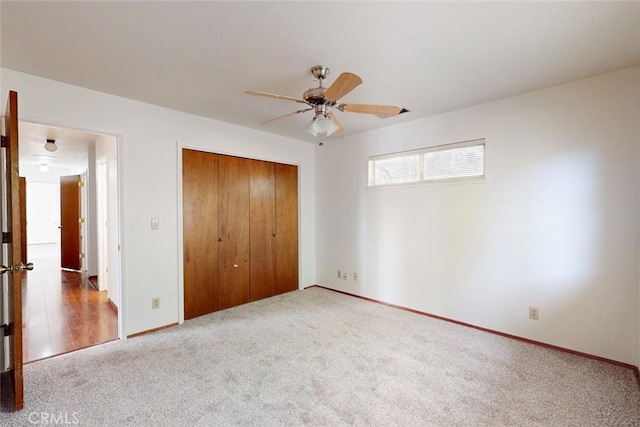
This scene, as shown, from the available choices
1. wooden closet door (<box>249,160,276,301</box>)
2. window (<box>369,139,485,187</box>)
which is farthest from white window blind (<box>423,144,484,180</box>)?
wooden closet door (<box>249,160,276,301</box>)

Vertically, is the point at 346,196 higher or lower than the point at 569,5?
lower

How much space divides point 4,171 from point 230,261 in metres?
2.25

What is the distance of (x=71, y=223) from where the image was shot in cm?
619

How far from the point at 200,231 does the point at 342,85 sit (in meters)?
2.48

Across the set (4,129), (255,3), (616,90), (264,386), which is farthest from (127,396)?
(616,90)

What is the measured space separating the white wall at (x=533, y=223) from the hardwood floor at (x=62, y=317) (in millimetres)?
3313

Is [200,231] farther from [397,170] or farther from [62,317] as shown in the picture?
[397,170]

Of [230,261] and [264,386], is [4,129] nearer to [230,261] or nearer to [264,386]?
[230,261]

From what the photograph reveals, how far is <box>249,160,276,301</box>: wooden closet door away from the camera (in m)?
4.11

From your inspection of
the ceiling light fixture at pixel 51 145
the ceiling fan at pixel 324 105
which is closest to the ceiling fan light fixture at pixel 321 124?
the ceiling fan at pixel 324 105

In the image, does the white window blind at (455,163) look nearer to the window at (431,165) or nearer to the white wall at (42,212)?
the window at (431,165)

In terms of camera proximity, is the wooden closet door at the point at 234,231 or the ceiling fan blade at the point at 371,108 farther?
the wooden closet door at the point at 234,231

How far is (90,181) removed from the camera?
18.2 ft

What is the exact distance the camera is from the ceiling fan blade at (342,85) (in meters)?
1.81
